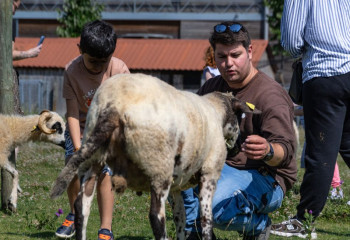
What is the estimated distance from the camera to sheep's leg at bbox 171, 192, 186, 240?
217 inches

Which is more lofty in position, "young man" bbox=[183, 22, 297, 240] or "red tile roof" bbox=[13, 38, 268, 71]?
"young man" bbox=[183, 22, 297, 240]

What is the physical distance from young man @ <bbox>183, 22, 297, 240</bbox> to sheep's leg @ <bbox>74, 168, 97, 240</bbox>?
129 cm

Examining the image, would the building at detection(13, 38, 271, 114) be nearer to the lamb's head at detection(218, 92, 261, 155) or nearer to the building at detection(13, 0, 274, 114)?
the building at detection(13, 0, 274, 114)

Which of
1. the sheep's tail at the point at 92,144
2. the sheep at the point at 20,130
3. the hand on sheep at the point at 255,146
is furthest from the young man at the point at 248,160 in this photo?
the sheep at the point at 20,130

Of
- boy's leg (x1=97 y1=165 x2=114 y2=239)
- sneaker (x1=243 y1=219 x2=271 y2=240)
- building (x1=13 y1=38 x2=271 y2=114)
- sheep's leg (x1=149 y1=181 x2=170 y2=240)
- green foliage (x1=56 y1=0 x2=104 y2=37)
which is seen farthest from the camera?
green foliage (x1=56 y1=0 x2=104 y2=37)

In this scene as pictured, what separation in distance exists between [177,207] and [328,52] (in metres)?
2.04

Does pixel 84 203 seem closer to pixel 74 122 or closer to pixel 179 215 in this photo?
pixel 179 215

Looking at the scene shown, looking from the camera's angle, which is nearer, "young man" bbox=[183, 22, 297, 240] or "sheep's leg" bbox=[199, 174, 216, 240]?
"sheep's leg" bbox=[199, 174, 216, 240]

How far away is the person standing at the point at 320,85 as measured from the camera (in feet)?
21.1

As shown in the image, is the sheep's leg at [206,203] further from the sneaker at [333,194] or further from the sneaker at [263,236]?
the sneaker at [333,194]

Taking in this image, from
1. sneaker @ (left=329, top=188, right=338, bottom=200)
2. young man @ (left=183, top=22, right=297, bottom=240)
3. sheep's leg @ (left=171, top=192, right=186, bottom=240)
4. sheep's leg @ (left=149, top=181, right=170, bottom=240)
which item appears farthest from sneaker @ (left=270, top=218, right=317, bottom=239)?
sheep's leg @ (left=149, top=181, right=170, bottom=240)

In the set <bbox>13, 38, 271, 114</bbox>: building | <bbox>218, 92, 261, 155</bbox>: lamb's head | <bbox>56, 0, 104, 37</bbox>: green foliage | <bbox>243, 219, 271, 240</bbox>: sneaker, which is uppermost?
<bbox>218, 92, 261, 155</bbox>: lamb's head

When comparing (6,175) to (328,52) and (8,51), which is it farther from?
(328,52)

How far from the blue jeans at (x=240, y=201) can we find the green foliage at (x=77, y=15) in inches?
1099
